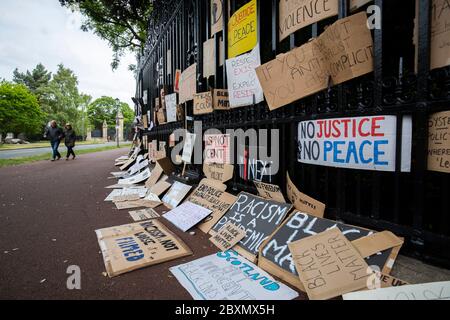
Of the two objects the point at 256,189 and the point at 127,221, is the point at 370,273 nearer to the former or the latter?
A: the point at 256,189

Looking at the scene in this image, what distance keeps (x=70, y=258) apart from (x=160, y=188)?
7.26ft

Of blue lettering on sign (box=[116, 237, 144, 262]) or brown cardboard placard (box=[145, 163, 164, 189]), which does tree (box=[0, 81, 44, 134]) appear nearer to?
brown cardboard placard (box=[145, 163, 164, 189])

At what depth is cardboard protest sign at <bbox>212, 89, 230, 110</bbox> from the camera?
3307 millimetres

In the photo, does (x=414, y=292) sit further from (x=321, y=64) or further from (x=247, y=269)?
(x=321, y=64)

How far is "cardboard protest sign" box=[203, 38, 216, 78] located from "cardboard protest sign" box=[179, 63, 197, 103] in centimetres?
26

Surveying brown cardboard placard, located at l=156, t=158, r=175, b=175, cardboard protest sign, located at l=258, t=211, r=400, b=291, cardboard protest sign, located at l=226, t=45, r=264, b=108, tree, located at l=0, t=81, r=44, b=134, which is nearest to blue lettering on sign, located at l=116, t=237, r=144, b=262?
cardboard protest sign, located at l=258, t=211, r=400, b=291

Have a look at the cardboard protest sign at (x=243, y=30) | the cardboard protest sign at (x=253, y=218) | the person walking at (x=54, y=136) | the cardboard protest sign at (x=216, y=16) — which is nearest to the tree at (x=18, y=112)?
the person walking at (x=54, y=136)

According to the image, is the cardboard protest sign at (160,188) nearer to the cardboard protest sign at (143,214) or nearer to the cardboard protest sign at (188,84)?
the cardboard protest sign at (143,214)

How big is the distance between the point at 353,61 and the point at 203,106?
2.14m

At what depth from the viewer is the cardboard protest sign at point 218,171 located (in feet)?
10.5

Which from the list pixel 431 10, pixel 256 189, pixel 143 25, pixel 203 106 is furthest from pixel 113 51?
pixel 431 10

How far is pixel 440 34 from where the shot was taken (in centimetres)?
149

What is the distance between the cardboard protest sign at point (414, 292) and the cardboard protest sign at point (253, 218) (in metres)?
0.85
